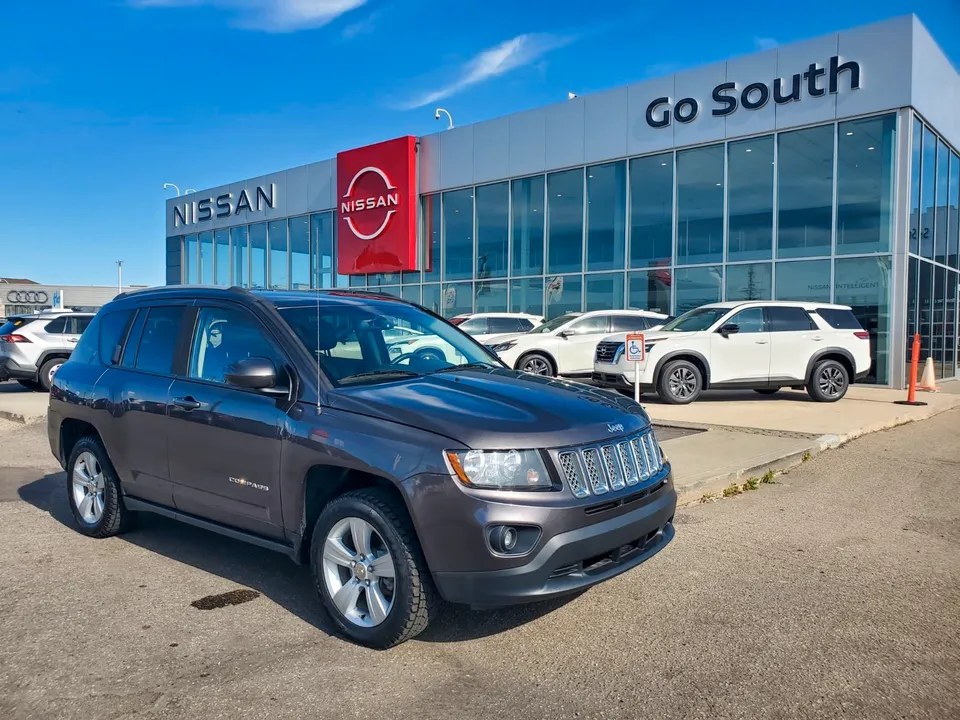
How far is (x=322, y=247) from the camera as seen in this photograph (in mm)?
29062

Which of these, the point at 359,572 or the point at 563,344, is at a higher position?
the point at 563,344

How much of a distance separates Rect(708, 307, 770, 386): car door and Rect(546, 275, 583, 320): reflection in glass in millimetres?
8693

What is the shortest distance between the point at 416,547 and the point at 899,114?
16925mm

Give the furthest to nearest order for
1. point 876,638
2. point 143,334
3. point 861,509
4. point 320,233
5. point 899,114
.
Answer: point 320,233
point 899,114
point 861,509
point 143,334
point 876,638

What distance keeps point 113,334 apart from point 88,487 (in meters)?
1.10

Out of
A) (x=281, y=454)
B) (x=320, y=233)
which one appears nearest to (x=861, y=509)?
(x=281, y=454)

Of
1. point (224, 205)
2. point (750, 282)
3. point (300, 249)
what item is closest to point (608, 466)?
point (750, 282)

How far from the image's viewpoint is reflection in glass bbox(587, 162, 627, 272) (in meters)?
20.5

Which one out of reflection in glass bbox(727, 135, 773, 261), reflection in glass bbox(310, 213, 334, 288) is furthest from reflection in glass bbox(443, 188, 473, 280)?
reflection in glass bbox(727, 135, 773, 261)

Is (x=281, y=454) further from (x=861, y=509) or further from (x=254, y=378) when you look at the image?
(x=861, y=509)

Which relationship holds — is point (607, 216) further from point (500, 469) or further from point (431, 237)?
point (500, 469)

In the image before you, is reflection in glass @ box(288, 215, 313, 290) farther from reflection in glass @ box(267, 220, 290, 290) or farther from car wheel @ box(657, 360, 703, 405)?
car wheel @ box(657, 360, 703, 405)

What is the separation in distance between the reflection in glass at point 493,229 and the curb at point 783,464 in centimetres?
1399

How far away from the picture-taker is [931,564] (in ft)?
15.8
